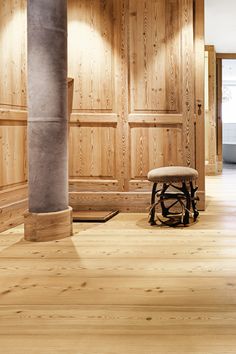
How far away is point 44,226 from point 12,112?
44.5 inches

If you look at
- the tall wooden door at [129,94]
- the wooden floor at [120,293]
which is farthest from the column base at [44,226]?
the tall wooden door at [129,94]

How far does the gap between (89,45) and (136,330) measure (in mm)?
3682

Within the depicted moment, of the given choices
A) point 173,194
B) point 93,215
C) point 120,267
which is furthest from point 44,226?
point 173,194

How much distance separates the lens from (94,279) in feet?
8.32

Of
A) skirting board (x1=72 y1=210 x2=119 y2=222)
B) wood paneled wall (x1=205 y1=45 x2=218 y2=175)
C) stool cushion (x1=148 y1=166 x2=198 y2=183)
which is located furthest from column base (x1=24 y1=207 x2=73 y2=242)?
wood paneled wall (x1=205 y1=45 x2=218 y2=175)

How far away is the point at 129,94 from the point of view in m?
4.95

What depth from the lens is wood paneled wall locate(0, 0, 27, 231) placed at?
13.0 feet

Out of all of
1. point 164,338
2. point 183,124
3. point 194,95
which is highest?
point 194,95

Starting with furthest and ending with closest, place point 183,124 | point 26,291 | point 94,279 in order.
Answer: point 183,124 < point 94,279 < point 26,291

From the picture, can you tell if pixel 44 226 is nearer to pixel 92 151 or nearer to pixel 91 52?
pixel 92 151

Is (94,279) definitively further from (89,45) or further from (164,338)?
(89,45)

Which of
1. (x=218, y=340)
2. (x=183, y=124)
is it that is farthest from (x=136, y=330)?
(x=183, y=124)

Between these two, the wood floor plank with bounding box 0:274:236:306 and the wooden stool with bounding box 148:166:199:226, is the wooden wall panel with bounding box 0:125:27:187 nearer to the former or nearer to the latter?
the wooden stool with bounding box 148:166:199:226

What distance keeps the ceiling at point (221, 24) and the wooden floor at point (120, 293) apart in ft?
13.2
